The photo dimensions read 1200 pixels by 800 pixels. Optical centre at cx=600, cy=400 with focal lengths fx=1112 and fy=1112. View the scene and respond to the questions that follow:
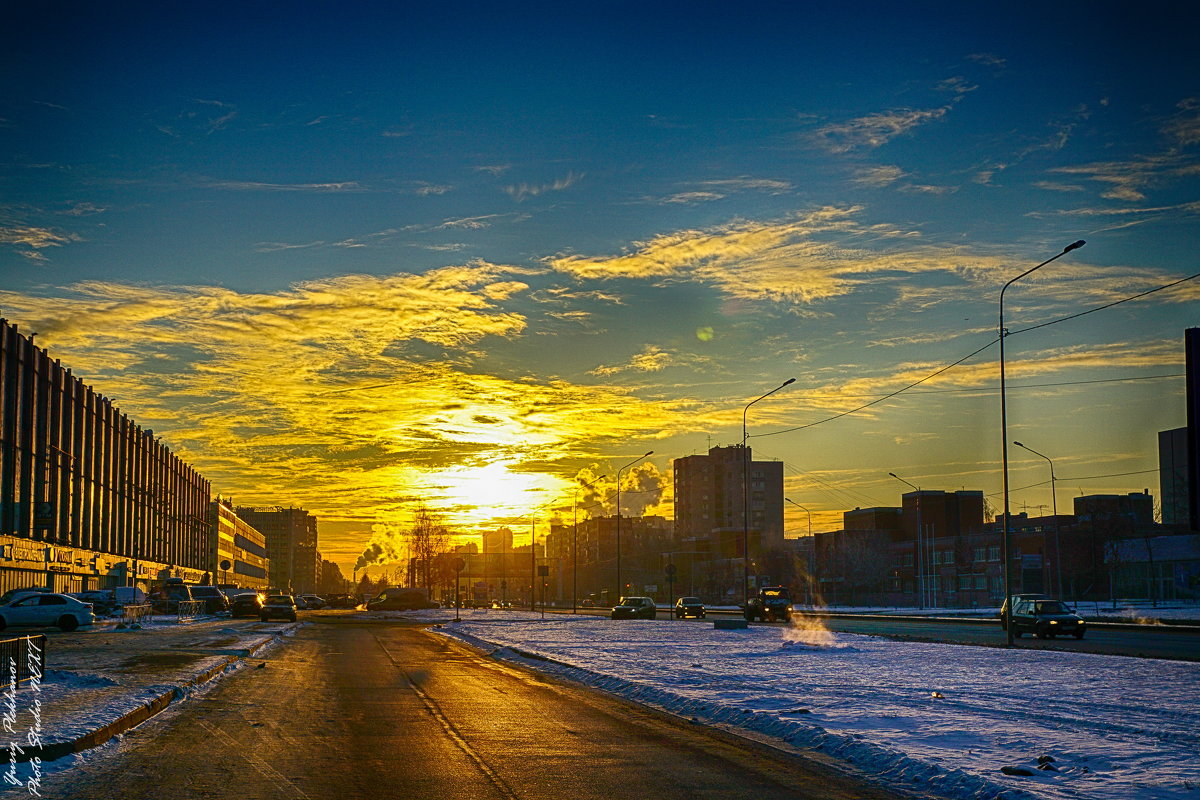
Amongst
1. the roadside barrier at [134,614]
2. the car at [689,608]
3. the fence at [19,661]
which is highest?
the fence at [19,661]

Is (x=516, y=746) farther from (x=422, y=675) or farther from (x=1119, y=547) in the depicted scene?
(x=1119, y=547)

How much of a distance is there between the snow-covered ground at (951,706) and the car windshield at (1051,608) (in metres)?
9.47

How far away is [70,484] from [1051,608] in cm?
6570

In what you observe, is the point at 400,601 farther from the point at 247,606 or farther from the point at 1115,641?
the point at 1115,641

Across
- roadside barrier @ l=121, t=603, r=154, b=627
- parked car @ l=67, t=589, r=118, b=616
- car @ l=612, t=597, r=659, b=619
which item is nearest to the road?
car @ l=612, t=597, r=659, b=619

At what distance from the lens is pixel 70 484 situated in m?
78.5

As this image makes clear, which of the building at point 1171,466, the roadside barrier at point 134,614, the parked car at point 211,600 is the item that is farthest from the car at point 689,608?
the building at point 1171,466

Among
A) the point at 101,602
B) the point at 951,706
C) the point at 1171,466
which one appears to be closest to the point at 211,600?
the point at 101,602

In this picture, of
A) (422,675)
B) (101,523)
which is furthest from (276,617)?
(422,675)

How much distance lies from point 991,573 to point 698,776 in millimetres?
116583

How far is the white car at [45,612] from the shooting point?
46875 millimetres

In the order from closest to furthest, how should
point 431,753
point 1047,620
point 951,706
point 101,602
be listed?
point 431,753 < point 951,706 < point 1047,620 < point 101,602

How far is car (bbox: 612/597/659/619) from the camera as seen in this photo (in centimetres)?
6888

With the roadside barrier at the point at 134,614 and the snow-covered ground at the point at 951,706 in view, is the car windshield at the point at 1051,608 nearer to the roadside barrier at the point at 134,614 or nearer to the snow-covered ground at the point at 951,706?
the snow-covered ground at the point at 951,706
